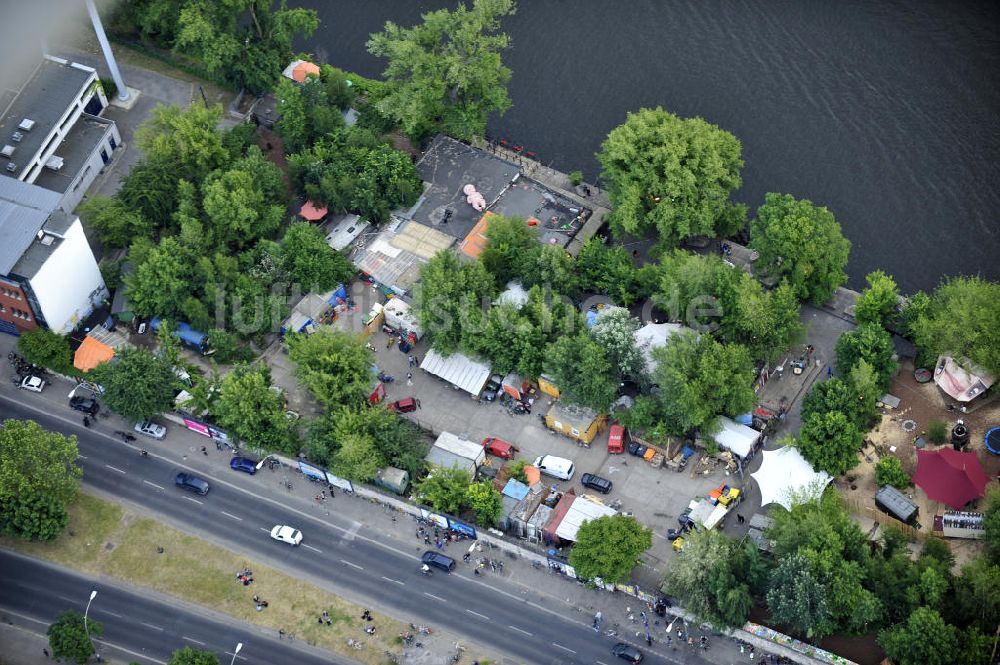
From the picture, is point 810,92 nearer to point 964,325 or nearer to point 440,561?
point 964,325

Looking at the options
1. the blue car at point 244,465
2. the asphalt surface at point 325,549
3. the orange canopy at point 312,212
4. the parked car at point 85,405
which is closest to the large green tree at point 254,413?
the blue car at point 244,465

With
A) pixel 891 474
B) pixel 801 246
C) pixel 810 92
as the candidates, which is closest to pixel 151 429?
pixel 801 246

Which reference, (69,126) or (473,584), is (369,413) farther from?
(69,126)

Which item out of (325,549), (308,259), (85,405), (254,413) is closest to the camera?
(325,549)

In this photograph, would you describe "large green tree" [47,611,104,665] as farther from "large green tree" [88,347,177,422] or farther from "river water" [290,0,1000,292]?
"river water" [290,0,1000,292]

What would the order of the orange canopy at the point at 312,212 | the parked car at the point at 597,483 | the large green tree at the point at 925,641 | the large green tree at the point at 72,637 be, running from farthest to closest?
the orange canopy at the point at 312,212 → the parked car at the point at 597,483 → the large green tree at the point at 72,637 → the large green tree at the point at 925,641

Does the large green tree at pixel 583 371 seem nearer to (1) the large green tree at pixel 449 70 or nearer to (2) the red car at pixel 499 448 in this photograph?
(2) the red car at pixel 499 448
